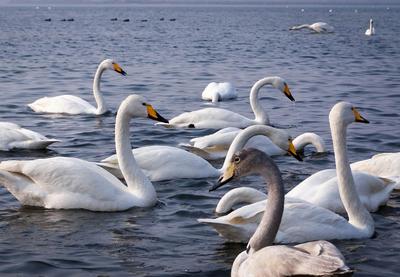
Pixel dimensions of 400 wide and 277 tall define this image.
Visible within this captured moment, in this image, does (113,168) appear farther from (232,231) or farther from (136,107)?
(232,231)

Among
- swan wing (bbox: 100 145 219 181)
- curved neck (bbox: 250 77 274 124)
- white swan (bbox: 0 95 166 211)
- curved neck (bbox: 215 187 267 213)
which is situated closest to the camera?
curved neck (bbox: 215 187 267 213)

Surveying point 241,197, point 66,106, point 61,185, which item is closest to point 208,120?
point 66,106

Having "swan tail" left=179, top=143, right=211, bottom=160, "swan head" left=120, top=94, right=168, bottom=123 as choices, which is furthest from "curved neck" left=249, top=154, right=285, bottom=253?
"swan tail" left=179, top=143, right=211, bottom=160

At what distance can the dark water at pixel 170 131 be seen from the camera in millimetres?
7461

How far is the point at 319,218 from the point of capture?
7.71m

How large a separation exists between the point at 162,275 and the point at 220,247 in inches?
36.0

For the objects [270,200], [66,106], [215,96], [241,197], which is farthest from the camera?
[215,96]

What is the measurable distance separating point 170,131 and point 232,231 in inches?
266

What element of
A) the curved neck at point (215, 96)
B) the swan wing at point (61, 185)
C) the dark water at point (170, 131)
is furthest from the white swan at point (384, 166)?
the curved neck at point (215, 96)

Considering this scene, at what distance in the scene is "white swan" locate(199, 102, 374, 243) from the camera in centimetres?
751

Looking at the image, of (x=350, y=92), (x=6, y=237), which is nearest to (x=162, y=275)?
(x=6, y=237)

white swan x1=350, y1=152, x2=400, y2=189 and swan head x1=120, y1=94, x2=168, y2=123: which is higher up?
swan head x1=120, y1=94, x2=168, y2=123

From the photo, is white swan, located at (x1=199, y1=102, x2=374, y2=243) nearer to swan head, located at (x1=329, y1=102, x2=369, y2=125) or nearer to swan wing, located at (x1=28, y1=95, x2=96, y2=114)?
swan head, located at (x1=329, y1=102, x2=369, y2=125)

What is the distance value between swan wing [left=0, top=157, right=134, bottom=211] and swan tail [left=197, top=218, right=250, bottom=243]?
1.68 m
